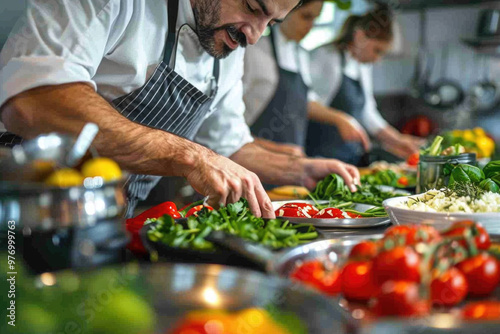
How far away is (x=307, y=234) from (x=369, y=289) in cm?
35

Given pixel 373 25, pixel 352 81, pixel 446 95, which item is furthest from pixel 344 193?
pixel 446 95

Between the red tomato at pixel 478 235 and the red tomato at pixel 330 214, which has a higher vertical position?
the red tomato at pixel 478 235

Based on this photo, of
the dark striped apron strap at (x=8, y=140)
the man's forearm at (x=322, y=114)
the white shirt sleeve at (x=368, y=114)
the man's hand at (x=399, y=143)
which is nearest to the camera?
the dark striped apron strap at (x=8, y=140)

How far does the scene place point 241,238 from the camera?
3.48 feet

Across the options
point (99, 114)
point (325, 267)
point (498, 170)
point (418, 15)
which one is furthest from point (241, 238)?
point (418, 15)

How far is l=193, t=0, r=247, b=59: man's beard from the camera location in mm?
A: 1946

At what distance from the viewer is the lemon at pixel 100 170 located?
0.96 metres

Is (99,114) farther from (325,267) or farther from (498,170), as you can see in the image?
(498,170)

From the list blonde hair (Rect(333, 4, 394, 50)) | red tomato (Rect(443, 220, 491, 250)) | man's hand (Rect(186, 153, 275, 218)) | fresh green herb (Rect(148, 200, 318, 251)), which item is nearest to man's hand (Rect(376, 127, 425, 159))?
blonde hair (Rect(333, 4, 394, 50))

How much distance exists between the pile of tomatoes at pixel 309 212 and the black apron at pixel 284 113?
1980mm

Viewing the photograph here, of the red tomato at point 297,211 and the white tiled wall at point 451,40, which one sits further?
the white tiled wall at point 451,40

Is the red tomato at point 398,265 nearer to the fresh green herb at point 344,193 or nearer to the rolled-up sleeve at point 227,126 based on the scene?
the fresh green herb at point 344,193

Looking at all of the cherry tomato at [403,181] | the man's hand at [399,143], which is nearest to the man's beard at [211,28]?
the cherry tomato at [403,181]

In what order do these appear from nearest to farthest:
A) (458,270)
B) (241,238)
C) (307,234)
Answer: (458,270), (241,238), (307,234)
